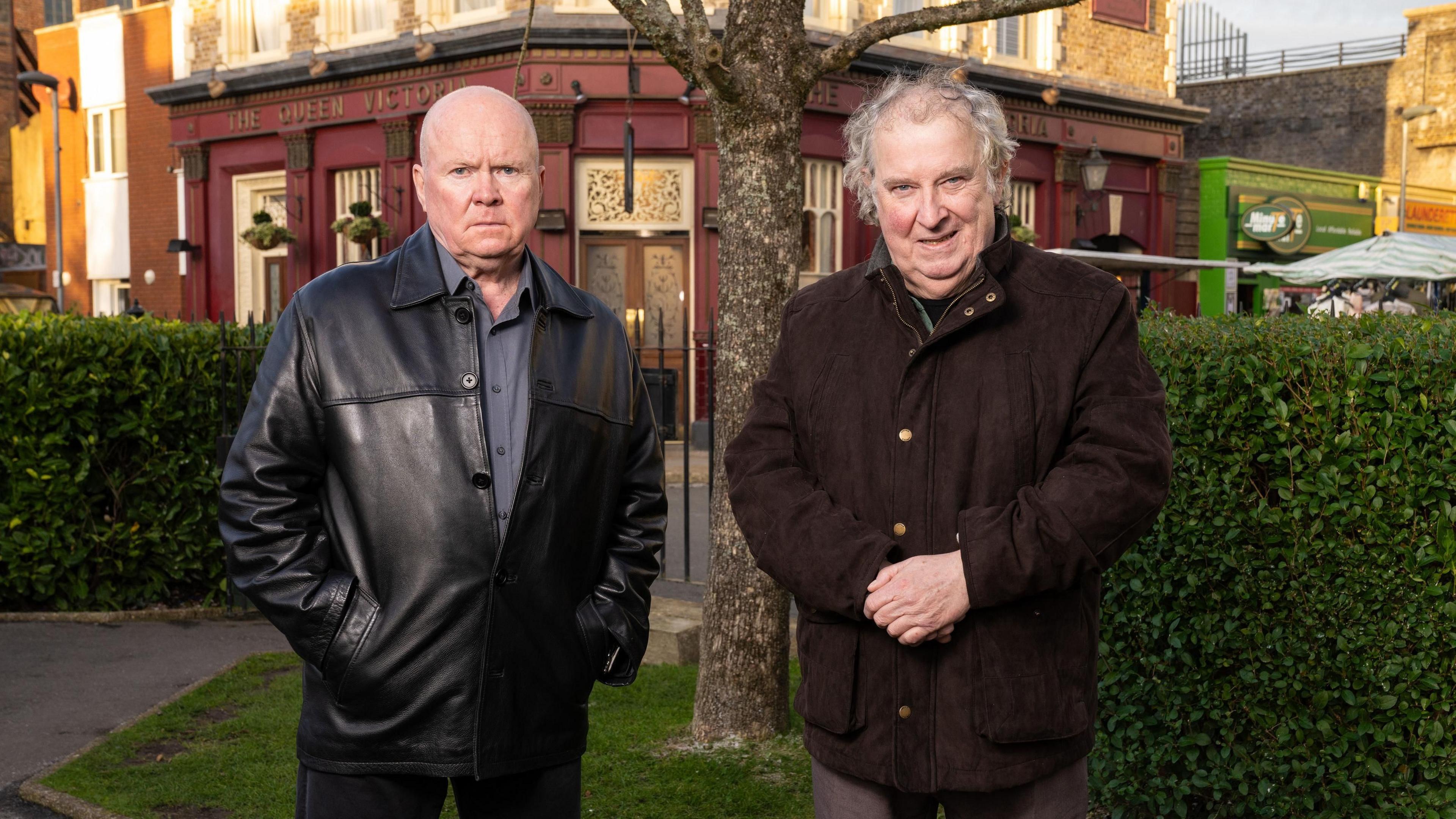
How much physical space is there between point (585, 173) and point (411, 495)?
16.3 metres

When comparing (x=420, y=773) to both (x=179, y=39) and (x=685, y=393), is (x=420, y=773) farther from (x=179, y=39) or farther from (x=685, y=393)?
(x=179, y=39)

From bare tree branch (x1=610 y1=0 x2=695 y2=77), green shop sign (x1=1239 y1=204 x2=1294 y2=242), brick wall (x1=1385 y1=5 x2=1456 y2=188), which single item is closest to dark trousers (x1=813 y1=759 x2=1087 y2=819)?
bare tree branch (x1=610 y1=0 x2=695 y2=77)

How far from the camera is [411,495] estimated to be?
2664 mm

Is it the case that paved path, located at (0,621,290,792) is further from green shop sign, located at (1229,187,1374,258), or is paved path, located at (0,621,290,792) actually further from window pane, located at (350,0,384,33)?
green shop sign, located at (1229,187,1374,258)

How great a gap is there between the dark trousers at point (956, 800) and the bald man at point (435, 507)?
56 centimetres

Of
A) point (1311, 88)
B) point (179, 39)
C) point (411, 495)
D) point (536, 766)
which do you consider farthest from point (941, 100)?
point (1311, 88)

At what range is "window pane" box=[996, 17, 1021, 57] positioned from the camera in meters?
21.9

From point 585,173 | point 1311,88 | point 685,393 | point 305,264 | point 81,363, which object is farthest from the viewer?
point 1311,88

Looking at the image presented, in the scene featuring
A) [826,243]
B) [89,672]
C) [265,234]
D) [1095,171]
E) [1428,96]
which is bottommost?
[89,672]

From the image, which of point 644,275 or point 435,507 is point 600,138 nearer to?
point 644,275

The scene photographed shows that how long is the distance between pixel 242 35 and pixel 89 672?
1809 cm

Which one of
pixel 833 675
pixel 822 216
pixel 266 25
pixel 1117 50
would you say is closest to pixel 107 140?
pixel 266 25

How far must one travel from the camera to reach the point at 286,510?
8.75ft

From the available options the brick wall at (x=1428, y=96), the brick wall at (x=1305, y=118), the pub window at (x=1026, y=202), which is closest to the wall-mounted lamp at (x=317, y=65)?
the pub window at (x=1026, y=202)
